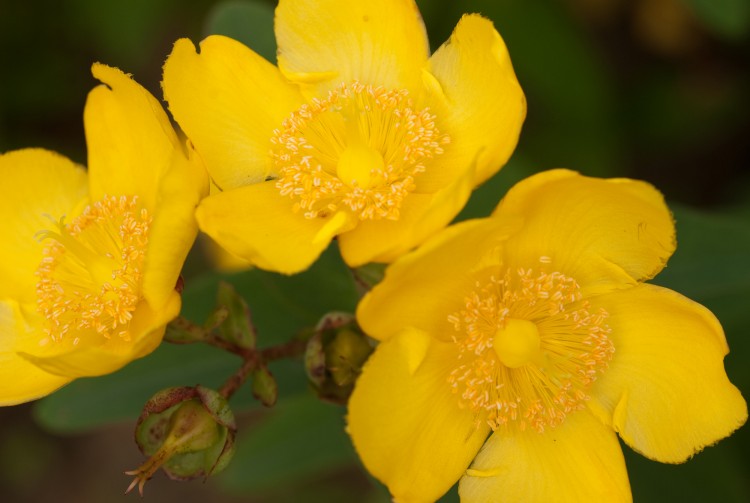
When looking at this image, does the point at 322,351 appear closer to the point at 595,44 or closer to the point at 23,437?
the point at 595,44

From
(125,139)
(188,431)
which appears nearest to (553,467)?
(188,431)

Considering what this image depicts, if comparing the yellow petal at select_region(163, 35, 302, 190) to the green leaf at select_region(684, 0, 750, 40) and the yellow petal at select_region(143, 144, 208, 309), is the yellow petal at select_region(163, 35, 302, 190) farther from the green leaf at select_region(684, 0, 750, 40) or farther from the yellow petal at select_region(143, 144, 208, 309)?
the green leaf at select_region(684, 0, 750, 40)

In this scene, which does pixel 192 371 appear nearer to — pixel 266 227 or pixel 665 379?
pixel 266 227

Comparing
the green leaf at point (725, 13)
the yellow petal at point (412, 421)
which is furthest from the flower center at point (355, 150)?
the green leaf at point (725, 13)

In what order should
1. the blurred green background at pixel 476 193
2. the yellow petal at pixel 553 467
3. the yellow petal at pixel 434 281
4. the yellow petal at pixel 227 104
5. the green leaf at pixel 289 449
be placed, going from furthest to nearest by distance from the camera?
the green leaf at pixel 289 449
the blurred green background at pixel 476 193
the yellow petal at pixel 227 104
the yellow petal at pixel 553 467
the yellow petal at pixel 434 281

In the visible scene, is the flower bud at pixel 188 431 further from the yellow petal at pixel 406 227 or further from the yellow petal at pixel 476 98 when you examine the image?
the yellow petal at pixel 476 98

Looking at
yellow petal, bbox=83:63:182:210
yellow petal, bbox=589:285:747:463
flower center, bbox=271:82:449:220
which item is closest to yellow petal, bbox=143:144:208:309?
yellow petal, bbox=83:63:182:210
